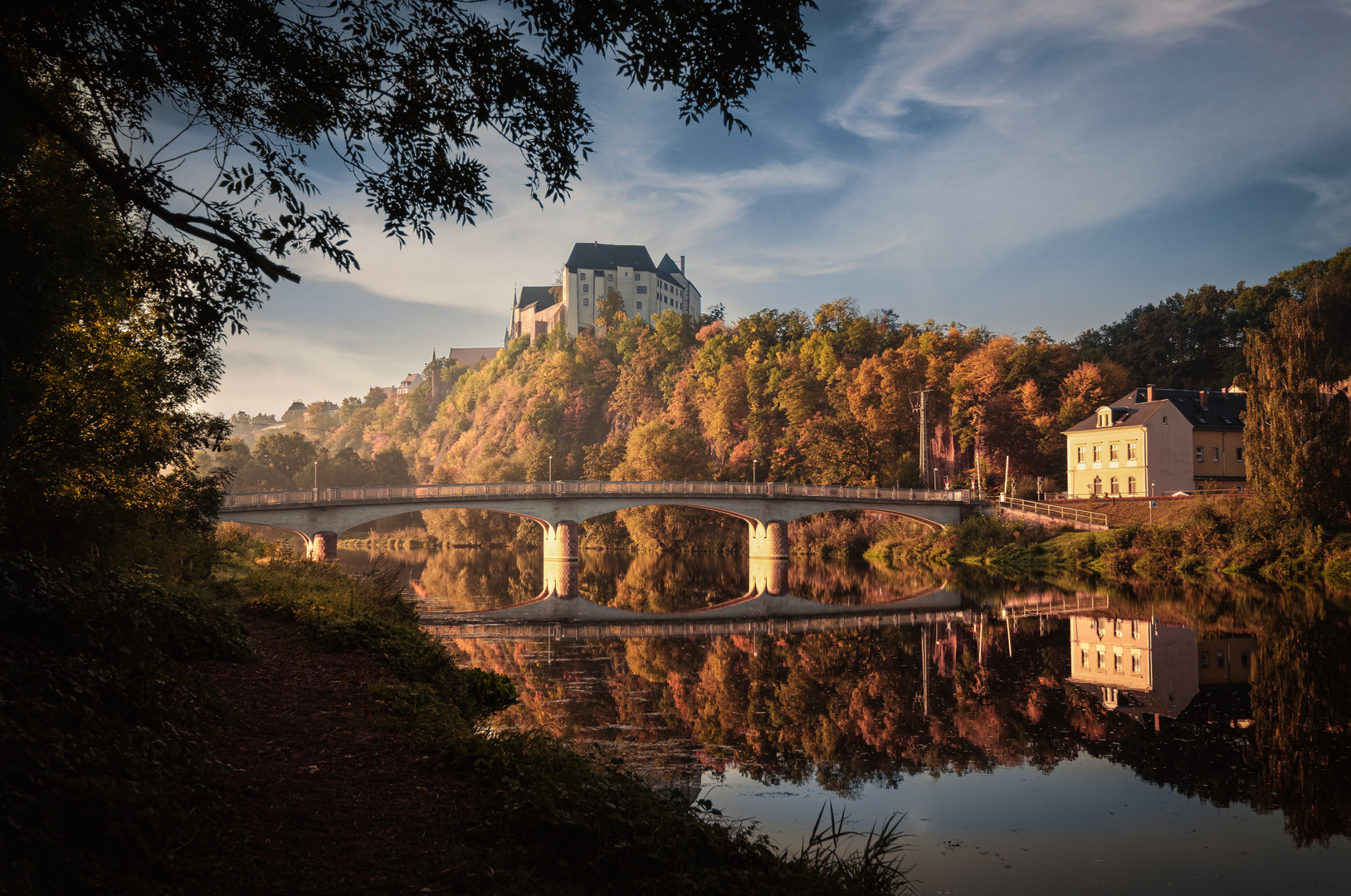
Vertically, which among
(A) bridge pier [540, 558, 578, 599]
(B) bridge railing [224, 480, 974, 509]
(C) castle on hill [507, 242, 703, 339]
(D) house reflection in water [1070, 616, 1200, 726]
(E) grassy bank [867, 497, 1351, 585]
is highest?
(C) castle on hill [507, 242, 703, 339]

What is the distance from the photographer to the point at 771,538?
57.8m

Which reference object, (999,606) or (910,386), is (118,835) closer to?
(999,606)

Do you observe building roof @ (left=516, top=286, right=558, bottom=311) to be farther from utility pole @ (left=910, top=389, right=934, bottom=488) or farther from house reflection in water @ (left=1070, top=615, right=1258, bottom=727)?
house reflection in water @ (left=1070, top=615, right=1258, bottom=727)

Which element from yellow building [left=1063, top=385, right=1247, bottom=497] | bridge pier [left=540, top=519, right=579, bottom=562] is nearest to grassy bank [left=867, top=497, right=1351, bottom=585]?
yellow building [left=1063, top=385, right=1247, bottom=497]

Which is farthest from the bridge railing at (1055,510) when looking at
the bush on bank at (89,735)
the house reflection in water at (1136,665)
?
the bush on bank at (89,735)

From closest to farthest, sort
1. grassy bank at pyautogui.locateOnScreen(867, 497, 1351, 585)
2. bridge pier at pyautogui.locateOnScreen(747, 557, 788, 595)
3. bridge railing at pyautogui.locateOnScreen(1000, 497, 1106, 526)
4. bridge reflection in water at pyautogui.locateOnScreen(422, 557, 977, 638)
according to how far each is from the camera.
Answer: bridge reflection in water at pyautogui.locateOnScreen(422, 557, 977, 638), grassy bank at pyautogui.locateOnScreen(867, 497, 1351, 585), bridge pier at pyautogui.locateOnScreen(747, 557, 788, 595), bridge railing at pyautogui.locateOnScreen(1000, 497, 1106, 526)

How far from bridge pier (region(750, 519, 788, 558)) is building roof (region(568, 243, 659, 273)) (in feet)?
253

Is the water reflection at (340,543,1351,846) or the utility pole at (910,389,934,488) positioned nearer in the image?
the water reflection at (340,543,1351,846)

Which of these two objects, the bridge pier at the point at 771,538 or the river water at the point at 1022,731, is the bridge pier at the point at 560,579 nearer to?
the bridge pier at the point at 771,538

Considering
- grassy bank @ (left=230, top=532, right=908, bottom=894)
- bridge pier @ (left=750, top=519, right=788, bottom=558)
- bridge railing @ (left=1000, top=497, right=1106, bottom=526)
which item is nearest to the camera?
grassy bank @ (left=230, top=532, right=908, bottom=894)

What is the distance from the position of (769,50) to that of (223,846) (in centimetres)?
731

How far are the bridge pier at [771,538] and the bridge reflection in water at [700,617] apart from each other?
51.5 ft

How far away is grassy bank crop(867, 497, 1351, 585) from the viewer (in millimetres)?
36188

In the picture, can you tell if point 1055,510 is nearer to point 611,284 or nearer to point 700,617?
point 700,617
